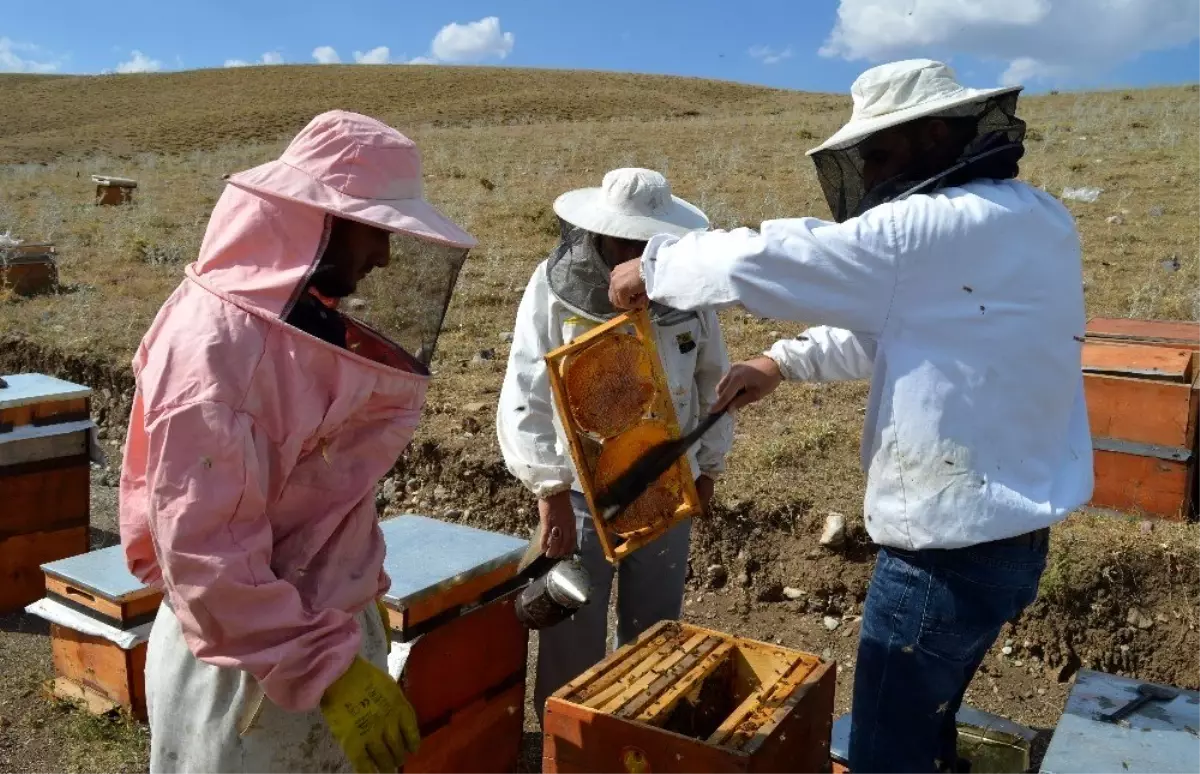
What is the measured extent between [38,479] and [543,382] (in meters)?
3.18

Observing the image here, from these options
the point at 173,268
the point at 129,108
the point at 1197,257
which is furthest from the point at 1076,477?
the point at 129,108

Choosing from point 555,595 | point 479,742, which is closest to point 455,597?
point 555,595

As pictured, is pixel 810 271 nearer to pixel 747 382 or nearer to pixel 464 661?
pixel 747 382

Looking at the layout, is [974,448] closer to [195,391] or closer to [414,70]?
[195,391]

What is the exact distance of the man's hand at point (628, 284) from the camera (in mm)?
2594

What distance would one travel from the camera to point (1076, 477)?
7.63ft

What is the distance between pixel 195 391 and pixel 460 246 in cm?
59

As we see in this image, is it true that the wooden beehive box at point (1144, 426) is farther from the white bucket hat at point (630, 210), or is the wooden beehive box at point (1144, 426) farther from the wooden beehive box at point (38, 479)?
the wooden beehive box at point (38, 479)

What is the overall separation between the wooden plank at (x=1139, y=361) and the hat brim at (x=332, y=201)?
13.1 feet

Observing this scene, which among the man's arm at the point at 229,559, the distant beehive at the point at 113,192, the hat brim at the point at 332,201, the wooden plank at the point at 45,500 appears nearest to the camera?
the man's arm at the point at 229,559

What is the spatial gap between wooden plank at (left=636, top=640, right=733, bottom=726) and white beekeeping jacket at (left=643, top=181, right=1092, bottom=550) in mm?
833

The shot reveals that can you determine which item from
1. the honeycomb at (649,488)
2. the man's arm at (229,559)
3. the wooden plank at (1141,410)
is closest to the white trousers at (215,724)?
the man's arm at (229,559)

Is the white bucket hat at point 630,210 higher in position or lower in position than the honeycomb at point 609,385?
higher

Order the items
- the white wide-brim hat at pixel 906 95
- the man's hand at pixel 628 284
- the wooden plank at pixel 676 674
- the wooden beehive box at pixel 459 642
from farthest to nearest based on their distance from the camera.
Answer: the wooden beehive box at pixel 459 642 → the wooden plank at pixel 676 674 → the man's hand at pixel 628 284 → the white wide-brim hat at pixel 906 95
